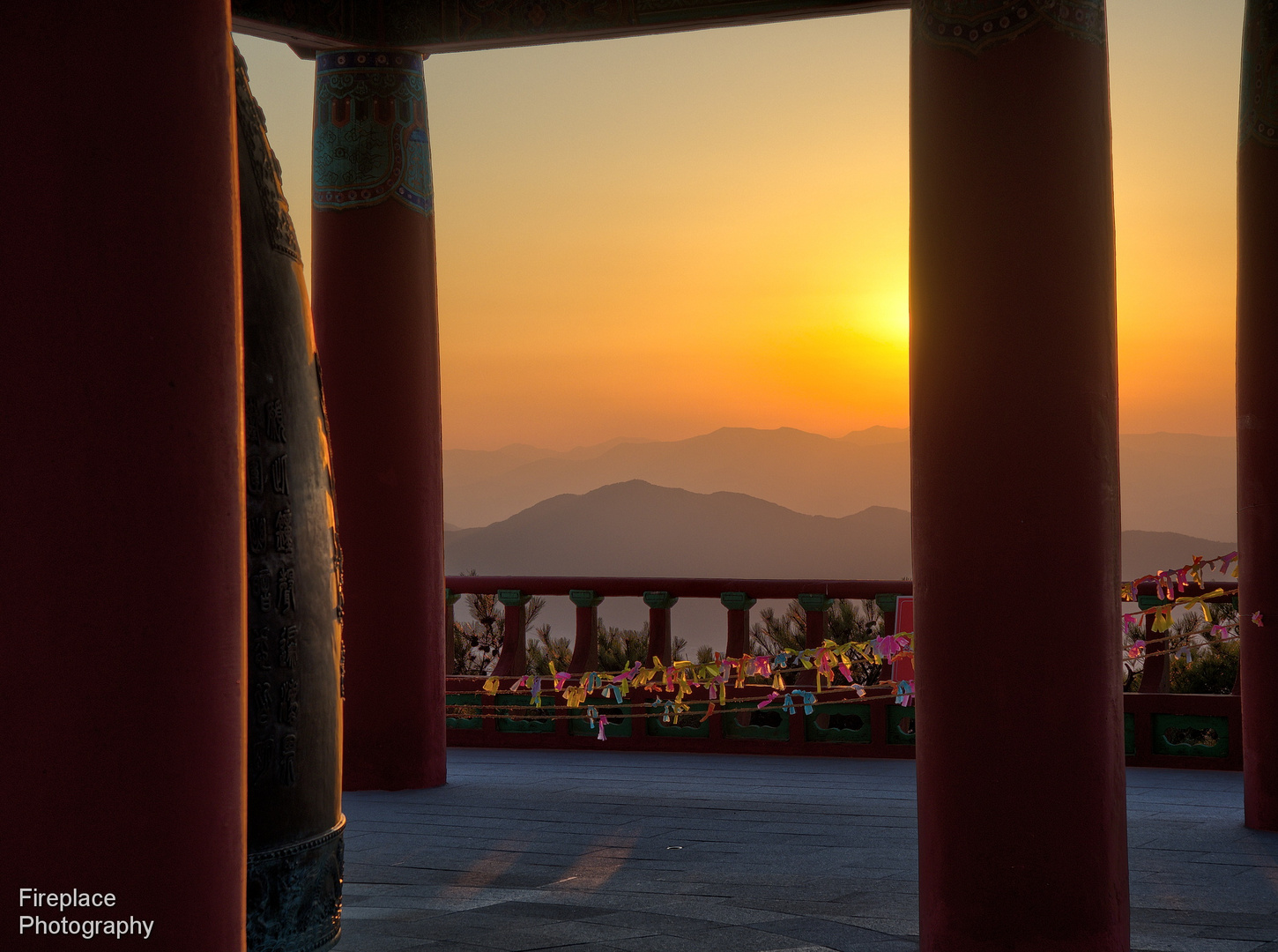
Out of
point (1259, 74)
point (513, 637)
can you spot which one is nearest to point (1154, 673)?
point (1259, 74)

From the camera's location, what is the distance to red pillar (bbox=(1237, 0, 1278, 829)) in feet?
18.6

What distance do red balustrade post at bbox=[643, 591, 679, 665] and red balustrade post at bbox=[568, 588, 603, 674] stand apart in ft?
1.17

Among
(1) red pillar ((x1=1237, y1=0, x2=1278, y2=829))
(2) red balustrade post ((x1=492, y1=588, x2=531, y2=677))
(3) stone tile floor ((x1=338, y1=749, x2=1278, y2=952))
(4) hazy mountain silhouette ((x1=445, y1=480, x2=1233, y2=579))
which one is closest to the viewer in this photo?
(3) stone tile floor ((x1=338, y1=749, x2=1278, y2=952))

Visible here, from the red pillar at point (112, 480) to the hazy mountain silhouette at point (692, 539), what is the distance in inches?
1398

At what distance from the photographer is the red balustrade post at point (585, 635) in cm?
872

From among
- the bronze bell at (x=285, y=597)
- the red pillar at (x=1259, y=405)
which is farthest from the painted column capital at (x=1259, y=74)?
the bronze bell at (x=285, y=597)

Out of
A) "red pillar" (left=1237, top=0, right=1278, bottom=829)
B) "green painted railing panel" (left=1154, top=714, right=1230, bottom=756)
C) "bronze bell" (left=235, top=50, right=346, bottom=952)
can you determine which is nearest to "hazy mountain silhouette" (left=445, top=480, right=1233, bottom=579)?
"green painted railing panel" (left=1154, top=714, right=1230, bottom=756)

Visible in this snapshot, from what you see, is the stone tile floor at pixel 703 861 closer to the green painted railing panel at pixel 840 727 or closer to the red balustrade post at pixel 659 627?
the green painted railing panel at pixel 840 727

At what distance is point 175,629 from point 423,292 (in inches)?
207

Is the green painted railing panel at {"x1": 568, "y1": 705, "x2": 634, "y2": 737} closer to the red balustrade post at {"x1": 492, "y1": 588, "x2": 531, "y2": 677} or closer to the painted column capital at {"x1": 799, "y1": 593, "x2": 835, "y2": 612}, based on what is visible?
the red balustrade post at {"x1": 492, "y1": 588, "x2": 531, "y2": 677}

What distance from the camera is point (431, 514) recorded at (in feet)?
23.4

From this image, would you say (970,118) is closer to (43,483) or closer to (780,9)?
(43,483)

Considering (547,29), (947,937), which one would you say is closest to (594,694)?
(547,29)

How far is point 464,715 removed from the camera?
8648mm
